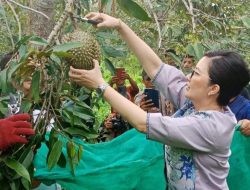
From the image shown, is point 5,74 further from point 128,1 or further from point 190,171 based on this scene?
point 190,171

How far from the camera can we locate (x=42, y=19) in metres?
1.85

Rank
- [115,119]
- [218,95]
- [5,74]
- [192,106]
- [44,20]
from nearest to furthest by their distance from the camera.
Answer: [5,74] → [218,95] → [192,106] → [44,20] → [115,119]

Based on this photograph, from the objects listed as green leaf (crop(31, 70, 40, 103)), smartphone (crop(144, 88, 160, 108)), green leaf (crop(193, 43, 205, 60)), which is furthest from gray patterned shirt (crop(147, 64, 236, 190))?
smartphone (crop(144, 88, 160, 108))

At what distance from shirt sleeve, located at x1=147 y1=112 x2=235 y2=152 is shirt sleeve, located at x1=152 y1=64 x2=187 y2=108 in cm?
27

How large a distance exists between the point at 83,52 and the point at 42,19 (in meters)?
Answer: 0.61

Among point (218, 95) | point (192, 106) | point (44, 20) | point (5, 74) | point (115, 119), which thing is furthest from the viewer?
point (115, 119)

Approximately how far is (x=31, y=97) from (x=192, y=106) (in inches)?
21.2

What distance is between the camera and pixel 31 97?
1.41 m

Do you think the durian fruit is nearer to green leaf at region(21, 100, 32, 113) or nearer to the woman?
the woman

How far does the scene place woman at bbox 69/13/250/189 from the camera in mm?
1341

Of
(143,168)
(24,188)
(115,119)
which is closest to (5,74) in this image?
(24,188)

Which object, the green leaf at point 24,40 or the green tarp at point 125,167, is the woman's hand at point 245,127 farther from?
the green leaf at point 24,40

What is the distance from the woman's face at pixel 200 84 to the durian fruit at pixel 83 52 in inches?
12.8

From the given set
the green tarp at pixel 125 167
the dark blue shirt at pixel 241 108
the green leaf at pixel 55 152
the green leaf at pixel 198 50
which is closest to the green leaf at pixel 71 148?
the green leaf at pixel 55 152
